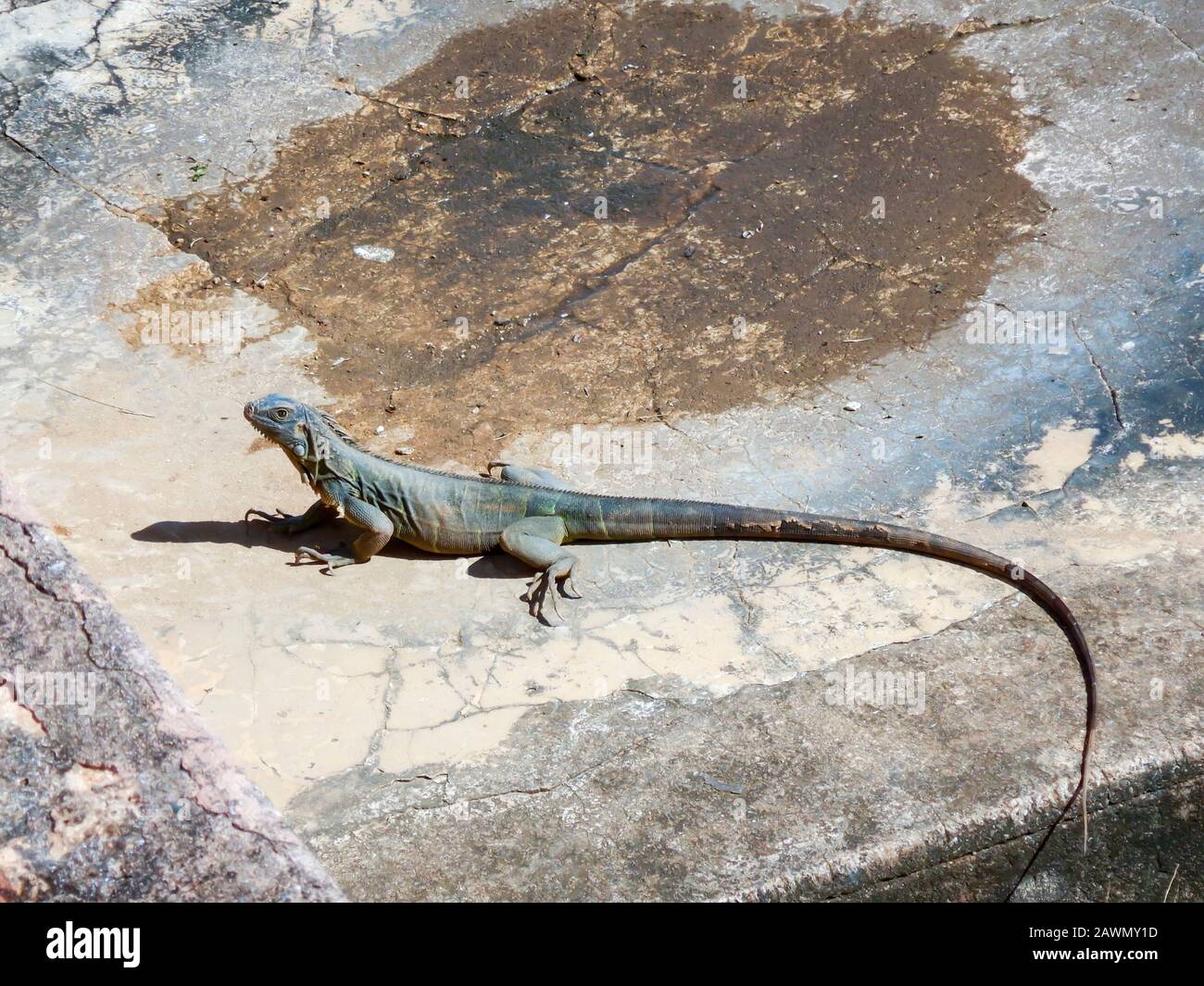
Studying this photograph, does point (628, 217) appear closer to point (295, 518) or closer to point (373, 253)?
point (373, 253)

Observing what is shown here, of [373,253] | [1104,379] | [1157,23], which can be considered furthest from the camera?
[1157,23]

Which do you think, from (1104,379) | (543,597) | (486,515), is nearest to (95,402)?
(486,515)

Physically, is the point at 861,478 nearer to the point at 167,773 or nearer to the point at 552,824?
the point at 552,824

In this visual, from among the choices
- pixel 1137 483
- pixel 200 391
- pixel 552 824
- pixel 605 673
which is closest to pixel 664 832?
pixel 552 824

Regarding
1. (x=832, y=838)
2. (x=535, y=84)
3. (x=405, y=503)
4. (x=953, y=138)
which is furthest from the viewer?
(x=535, y=84)

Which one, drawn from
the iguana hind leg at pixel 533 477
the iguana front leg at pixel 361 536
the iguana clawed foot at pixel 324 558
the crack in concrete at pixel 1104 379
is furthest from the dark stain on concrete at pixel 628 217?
the iguana clawed foot at pixel 324 558

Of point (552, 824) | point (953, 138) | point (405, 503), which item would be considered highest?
point (953, 138)

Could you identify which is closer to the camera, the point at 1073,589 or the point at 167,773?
the point at 167,773

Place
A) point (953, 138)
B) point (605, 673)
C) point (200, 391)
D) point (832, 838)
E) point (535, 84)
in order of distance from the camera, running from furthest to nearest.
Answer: point (535, 84), point (953, 138), point (200, 391), point (605, 673), point (832, 838)
